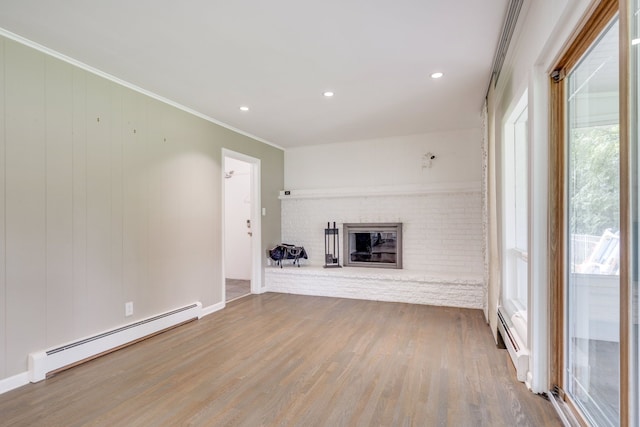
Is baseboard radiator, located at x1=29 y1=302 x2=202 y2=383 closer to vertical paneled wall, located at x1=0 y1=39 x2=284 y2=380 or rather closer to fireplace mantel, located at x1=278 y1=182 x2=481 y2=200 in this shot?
vertical paneled wall, located at x1=0 y1=39 x2=284 y2=380

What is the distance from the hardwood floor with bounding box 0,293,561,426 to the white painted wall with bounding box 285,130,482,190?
2279 mm

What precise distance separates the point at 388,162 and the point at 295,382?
3.72m

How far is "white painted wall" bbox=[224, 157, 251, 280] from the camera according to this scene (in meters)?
6.13

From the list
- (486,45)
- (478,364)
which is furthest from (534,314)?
(486,45)

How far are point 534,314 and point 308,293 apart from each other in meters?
3.42

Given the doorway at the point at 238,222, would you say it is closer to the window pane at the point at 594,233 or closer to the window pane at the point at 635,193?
the window pane at the point at 594,233

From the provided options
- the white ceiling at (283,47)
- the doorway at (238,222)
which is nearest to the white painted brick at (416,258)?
the doorway at (238,222)

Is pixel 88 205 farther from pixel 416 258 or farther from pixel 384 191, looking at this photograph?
pixel 416 258

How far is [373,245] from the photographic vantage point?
17.2 feet

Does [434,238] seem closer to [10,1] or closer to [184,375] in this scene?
[184,375]

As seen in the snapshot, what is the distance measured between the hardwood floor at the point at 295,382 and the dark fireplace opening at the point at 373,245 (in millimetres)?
1661

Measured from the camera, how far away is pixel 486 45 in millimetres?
2439

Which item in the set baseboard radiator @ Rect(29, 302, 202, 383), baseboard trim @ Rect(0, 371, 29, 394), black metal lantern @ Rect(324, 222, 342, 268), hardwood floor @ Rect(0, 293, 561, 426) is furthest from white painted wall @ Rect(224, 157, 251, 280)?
baseboard trim @ Rect(0, 371, 29, 394)

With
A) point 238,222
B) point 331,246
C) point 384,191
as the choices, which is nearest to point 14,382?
point 331,246
